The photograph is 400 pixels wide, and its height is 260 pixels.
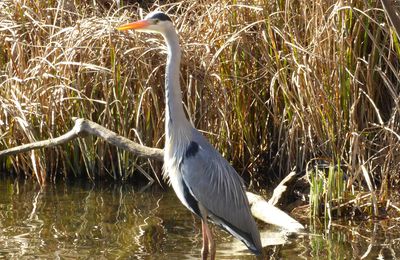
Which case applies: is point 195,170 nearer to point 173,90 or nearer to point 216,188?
point 216,188

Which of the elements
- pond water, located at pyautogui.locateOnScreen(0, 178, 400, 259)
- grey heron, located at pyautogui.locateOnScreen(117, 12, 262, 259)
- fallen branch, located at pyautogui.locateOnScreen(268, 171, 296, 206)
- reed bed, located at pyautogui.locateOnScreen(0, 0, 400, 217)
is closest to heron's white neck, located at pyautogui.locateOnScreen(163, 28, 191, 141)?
grey heron, located at pyautogui.locateOnScreen(117, 12, 262, 259)

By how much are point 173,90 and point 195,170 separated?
558 millimetres

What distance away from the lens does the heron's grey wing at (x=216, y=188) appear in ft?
19.0

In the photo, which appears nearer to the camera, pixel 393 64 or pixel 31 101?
pixel 393 64

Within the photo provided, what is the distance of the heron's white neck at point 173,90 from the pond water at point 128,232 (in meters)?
0.90

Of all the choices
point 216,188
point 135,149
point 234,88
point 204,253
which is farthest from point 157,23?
point 234,88

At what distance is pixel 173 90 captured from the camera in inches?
227

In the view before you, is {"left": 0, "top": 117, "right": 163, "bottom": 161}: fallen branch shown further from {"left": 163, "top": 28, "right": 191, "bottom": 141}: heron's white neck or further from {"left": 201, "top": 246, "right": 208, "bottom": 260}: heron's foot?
{"left": 201, "top": 246, "right": 208, "bottom": 260}: heron's foot

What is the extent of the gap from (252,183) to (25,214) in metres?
2.06

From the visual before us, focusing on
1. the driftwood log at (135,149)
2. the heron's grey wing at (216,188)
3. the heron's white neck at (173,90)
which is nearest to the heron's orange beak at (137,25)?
the heron's white neck at (173,90)

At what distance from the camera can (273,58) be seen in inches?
297

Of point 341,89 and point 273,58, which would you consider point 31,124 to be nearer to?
point 273,58

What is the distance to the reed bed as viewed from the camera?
7102mm

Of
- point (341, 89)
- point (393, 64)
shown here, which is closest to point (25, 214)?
point (341, 89)
